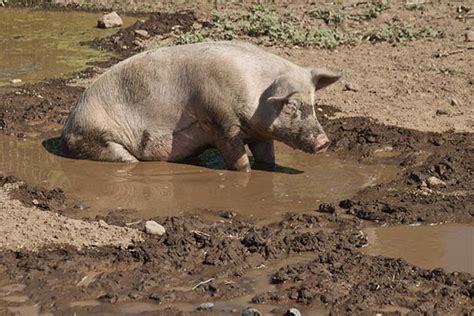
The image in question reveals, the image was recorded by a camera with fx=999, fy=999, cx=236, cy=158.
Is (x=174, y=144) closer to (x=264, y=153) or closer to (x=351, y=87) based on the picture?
(x=264, y=153)

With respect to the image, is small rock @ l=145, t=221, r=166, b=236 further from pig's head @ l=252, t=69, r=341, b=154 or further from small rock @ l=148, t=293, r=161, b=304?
pig's head @ l=252, t=69, r=341, b=154

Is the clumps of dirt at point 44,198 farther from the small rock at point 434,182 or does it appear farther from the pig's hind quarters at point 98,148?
the small rock at point 434,182

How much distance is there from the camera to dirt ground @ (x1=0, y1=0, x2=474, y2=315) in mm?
6410

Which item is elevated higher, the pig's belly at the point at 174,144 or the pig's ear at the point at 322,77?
the pig's ear at the point at 322,77

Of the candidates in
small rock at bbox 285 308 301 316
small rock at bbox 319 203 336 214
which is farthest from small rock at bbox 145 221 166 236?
small rock at bbox 285 308 301 316

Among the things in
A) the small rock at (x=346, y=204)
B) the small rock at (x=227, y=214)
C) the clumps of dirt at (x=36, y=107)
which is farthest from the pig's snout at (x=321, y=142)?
the clumps of dirt at (x=36, y=107)

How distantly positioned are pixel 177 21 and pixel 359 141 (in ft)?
23.4

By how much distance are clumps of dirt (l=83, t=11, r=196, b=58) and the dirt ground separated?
3426 millimetres

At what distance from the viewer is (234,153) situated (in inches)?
370

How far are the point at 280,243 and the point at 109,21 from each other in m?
10.3

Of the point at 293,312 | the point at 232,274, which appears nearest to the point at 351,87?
the point at 232,274

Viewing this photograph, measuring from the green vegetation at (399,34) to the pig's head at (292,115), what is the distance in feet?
17.7

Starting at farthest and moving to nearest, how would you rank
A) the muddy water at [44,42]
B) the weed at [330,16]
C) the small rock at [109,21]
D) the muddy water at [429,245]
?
the small rock at [109,21] < the weed at [330,16] < the muddy water at [44,42] < the muddy water at [429,245]

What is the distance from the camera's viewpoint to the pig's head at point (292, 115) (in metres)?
9.11
